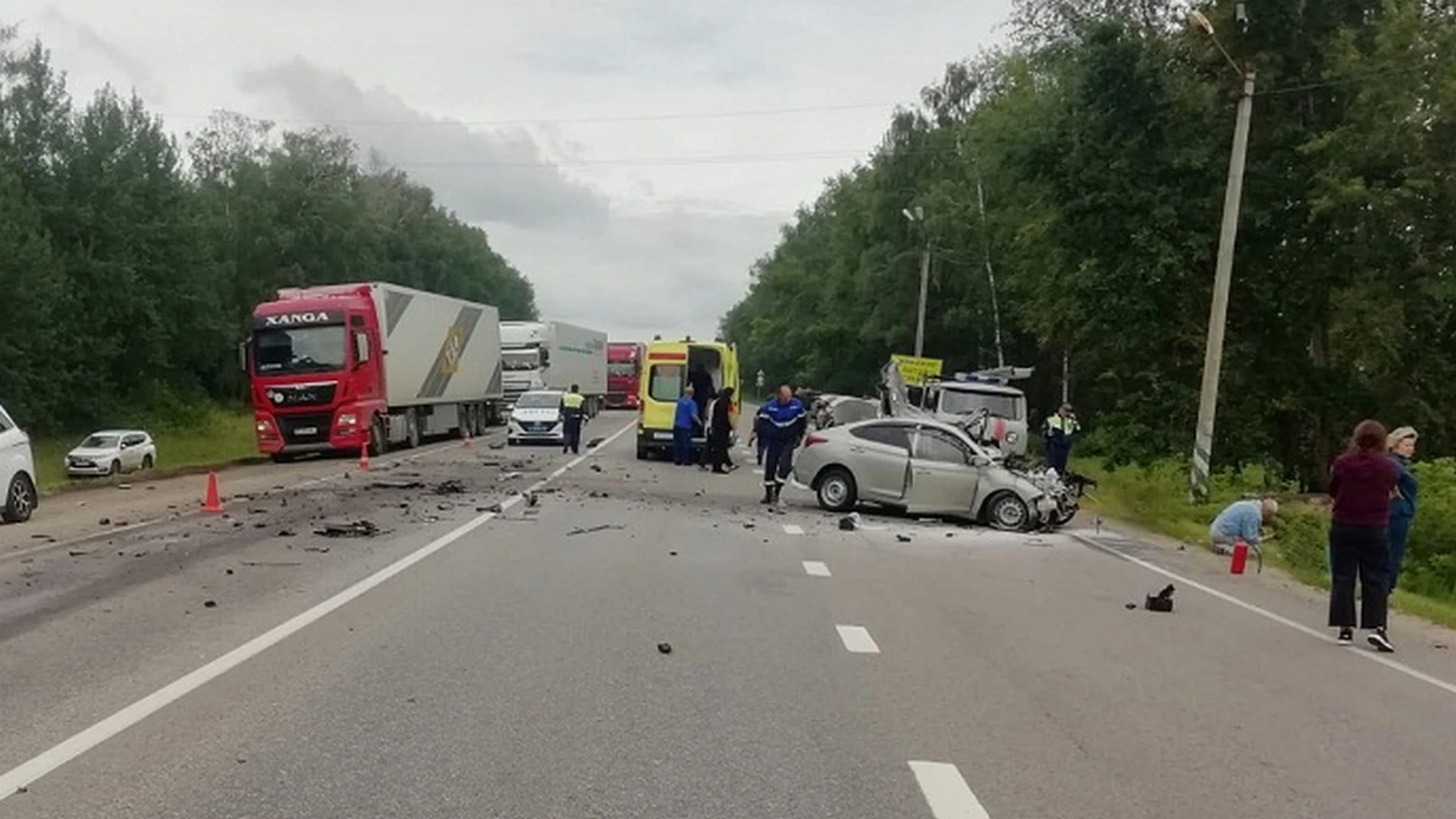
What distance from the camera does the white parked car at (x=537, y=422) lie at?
41281mm

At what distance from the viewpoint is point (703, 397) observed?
33.0m

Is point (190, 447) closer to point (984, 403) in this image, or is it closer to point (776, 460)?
point (984, 403)

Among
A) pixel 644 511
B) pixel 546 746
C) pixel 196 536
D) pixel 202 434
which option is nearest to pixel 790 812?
pixel 546 746

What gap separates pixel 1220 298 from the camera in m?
24.7

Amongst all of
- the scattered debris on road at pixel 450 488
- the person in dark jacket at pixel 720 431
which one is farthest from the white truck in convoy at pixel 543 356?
the scattered debris on road at pixel 450 488

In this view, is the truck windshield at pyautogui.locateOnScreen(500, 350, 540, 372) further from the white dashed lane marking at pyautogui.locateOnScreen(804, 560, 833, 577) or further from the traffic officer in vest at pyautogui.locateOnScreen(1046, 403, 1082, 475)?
the white dashed lane marking at pyautogui.locateOnScreen(804, 560, 833, 577)

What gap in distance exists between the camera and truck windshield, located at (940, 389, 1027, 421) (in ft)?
118

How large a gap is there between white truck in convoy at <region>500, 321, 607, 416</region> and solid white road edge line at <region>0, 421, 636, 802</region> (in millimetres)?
41224

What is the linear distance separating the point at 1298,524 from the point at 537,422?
80.2 feet

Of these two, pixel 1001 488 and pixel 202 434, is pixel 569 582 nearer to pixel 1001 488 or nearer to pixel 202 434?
pixel 1001 488

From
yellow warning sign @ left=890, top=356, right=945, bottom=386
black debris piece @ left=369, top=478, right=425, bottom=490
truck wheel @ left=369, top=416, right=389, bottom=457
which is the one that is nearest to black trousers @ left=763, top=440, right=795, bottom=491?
black debris piece @ left=369, top=478, right=425, bottom=490

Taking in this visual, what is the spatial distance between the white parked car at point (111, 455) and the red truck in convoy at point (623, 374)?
129 ft

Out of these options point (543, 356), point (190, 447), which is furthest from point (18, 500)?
point (543, 356)

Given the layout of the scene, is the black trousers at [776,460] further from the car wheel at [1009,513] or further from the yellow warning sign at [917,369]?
the yellow warning sign at [917,369]
